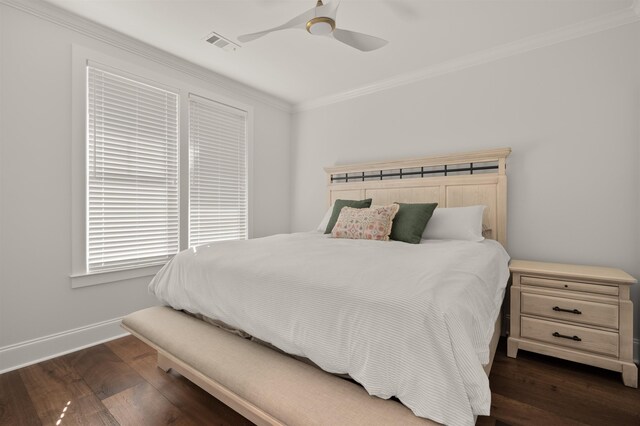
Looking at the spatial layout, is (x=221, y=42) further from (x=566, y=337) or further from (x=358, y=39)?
(x=566, y=337)

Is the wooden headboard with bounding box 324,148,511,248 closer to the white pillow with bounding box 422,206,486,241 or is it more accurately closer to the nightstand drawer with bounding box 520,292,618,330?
the white pillow with bounding box 422,206,486,241

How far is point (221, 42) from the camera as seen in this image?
2.75m

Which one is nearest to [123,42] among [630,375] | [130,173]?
[130,173]

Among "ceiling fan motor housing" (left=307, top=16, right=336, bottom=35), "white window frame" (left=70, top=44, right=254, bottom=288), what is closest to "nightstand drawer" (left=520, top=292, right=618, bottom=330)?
"ceiling fan motor housing" (left=307, top=16, right=336, bottom=35)

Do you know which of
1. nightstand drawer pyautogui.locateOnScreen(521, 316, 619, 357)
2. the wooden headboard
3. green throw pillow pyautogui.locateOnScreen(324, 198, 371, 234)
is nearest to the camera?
nightstand drawer pyautogui.locateOnScreen(521, 316, 619, 357)

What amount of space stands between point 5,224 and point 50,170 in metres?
0.47

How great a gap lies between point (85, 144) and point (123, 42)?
981 millimetres

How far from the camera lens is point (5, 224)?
2.10 metres

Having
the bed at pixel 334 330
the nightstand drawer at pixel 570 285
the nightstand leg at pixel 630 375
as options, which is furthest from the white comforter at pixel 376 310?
the nightstand leg at pixel 630 375

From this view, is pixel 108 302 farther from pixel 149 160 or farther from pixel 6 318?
pixel 149 160

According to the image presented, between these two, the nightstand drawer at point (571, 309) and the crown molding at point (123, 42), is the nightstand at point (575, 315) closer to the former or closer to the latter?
the nightstand drawer at point (571, 309)

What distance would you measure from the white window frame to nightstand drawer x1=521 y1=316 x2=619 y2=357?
3168mm

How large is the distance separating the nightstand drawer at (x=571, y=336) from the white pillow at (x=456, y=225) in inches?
28.2

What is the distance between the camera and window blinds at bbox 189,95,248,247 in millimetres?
3320
